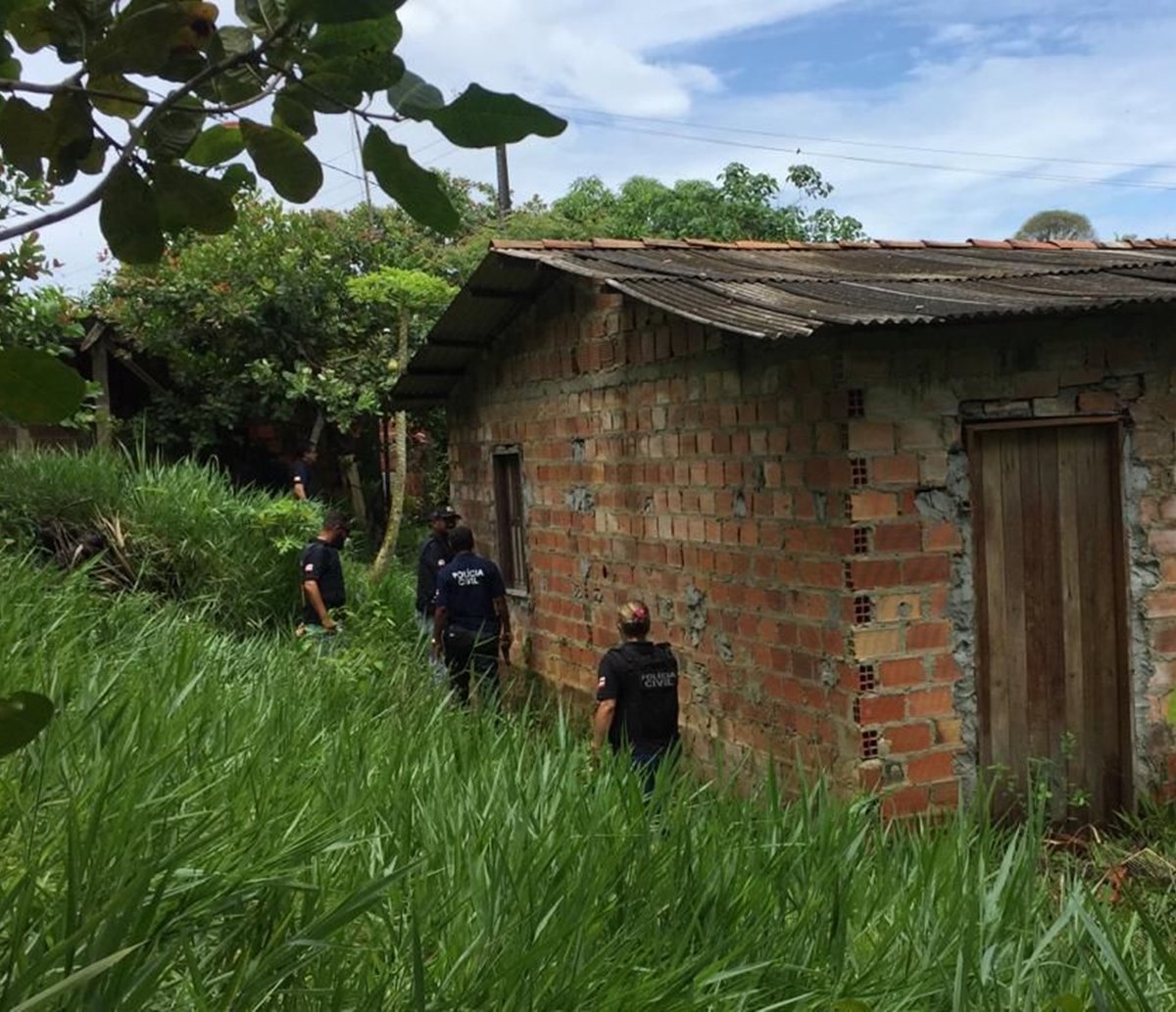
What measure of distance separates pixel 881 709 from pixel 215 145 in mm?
4408

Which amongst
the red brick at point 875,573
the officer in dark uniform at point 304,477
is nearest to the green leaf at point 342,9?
the red brick at point 875,573

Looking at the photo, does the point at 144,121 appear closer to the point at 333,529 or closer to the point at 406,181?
the point at 406,181

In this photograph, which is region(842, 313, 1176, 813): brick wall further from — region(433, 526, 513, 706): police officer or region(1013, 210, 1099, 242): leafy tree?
region(1013, 210, 1099, 242): leafy tree

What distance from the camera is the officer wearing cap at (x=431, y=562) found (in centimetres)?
879

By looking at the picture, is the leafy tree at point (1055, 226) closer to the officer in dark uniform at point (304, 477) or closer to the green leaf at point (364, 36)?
the officer in dark uniform at point (304, 477)

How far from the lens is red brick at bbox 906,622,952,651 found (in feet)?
17.5

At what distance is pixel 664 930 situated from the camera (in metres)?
2.87

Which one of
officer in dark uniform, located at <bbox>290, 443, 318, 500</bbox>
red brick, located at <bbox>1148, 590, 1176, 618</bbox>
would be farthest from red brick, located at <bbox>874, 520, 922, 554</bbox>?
officer in dark uniform, located at <bbox>290, 443, 318, 500</bbox>

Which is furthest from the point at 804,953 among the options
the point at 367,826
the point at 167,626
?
the point at 167,626

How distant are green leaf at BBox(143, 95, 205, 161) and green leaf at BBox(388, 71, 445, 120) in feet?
0.88

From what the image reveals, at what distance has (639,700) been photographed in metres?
5.34

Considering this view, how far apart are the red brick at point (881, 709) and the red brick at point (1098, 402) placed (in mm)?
1669

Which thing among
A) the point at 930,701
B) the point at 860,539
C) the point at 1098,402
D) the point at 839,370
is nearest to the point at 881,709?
the point at 930,701

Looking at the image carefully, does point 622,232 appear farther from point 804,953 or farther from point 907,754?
point 804,953
